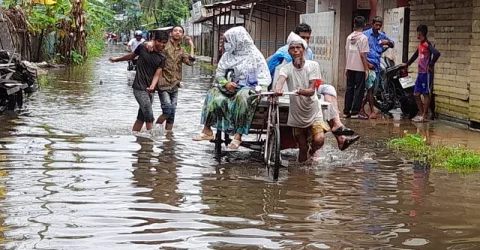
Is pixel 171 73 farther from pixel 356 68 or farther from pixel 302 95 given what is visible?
pixel 356 68

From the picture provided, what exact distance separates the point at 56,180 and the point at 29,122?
221 inches

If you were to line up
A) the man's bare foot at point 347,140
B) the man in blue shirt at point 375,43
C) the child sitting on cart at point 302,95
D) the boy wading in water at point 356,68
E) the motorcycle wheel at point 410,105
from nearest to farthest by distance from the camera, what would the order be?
1. the child sitting on cart at point 302,95
2. the man's bare foot at point 347,140
3. the boy wading in water at point 356,68
4. the man in blue shirt at point 375,43
5. the motorcycle wheel at point 410,105

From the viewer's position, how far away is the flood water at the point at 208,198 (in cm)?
575

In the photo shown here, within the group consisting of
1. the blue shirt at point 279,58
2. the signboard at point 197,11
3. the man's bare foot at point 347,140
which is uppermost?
the signboard at point 197,11

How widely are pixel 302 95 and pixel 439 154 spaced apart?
2449 millimetres

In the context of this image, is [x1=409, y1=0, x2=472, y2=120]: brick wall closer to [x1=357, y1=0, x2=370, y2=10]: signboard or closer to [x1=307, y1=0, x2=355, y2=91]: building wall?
[x1=307, y1=0, x2=355, y2=91]: building wall

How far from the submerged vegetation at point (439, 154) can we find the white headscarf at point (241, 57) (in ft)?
7.51

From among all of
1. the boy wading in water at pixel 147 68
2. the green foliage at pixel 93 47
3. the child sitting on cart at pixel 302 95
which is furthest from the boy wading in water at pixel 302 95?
the green foliage at pixel 93 47

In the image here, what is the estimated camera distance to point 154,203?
→ 22.7 ft

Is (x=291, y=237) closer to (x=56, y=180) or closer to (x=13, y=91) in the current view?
(x=56, y=180)

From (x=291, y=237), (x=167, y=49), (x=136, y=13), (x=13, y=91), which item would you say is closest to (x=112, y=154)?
(x=167, y=49)

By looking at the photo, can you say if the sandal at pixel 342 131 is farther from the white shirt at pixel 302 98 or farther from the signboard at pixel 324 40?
the signboard at pixel 324 40

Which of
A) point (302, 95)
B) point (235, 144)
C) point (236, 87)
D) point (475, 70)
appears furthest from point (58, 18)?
point (302, 95)

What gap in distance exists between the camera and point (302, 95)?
8562mm
